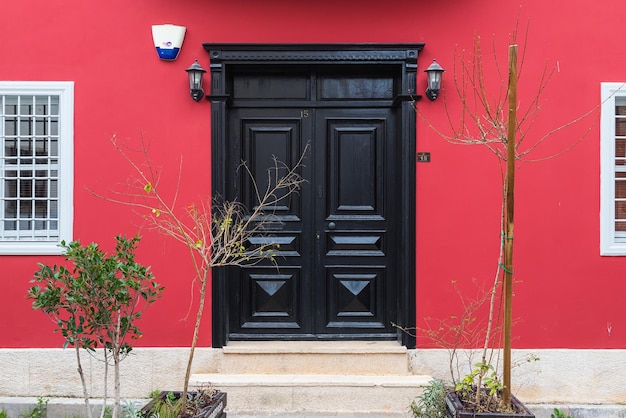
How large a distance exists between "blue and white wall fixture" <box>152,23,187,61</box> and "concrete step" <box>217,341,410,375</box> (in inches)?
113

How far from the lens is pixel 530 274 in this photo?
254 inches

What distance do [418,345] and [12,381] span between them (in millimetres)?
3854

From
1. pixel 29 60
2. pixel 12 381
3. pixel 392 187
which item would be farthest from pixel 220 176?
pixel 12 381

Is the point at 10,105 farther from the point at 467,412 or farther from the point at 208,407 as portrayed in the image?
the point at 467,412

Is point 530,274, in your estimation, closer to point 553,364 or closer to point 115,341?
point 553,364

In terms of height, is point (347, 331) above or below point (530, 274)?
below

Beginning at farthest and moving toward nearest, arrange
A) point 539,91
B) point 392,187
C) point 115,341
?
point 392,187 → point 539,91 → point 115,341

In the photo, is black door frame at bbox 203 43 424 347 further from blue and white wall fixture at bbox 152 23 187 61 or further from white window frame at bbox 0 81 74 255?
white window frame at bbox 0 81 74 255

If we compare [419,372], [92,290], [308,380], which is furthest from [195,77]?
[419,372]

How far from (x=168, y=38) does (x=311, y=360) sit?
333 cm

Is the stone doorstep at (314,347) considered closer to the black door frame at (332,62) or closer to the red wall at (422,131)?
the black door frame at (332,62)

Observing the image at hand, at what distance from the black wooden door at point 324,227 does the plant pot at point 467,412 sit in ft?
6.44

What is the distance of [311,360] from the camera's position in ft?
21.1

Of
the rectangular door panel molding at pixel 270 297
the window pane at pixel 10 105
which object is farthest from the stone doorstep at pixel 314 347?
the window pane at pixel 10 105
